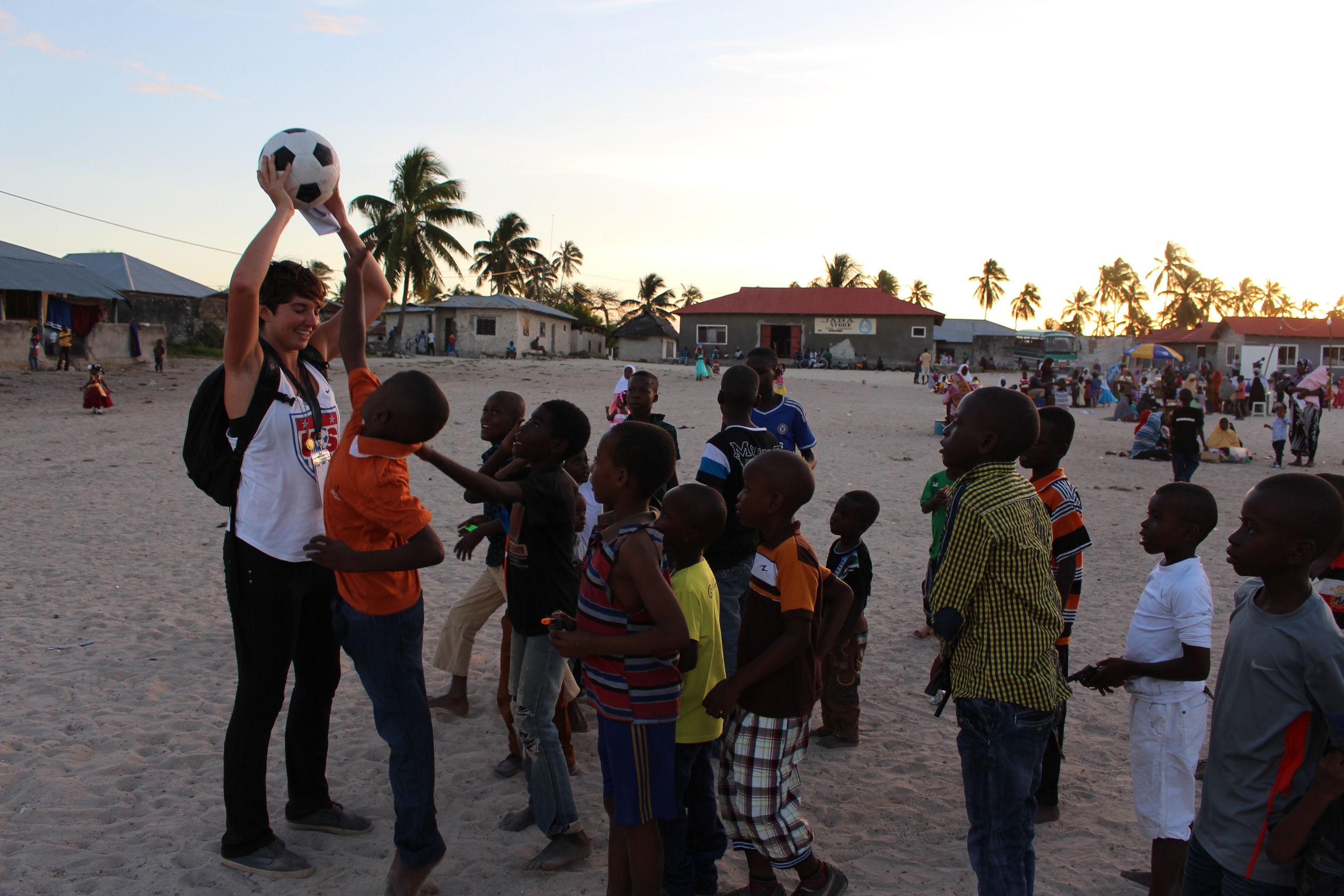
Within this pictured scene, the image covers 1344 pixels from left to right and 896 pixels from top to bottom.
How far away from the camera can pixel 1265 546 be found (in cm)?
221

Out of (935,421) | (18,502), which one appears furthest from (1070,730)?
(935,421)

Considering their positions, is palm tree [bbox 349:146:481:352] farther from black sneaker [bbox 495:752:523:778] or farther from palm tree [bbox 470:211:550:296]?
black sneaker [bbox 495:752:523:778]

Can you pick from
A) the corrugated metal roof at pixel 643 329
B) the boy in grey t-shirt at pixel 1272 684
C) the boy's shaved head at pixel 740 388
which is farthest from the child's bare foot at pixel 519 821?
the corrugated metal roof at pixel 643 329

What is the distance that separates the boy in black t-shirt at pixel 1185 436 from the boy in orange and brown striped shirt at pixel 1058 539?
426 inches

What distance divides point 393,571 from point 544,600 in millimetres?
656

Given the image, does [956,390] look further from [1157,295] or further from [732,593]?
[1157,295]

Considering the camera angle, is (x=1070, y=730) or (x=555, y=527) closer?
(x=555, y=527)

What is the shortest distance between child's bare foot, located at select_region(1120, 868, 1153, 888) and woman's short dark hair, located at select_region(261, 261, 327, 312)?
3843 millimetres

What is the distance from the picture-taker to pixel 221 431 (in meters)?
2.98

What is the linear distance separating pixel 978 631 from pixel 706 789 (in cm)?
116

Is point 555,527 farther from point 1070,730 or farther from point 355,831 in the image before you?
point 1070,730

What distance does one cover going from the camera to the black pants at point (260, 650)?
3.00m

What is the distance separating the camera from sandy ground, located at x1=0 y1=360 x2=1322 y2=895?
10.6 ft

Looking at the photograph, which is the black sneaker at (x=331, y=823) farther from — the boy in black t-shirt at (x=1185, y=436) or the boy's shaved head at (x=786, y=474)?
the boy in black t-shirt at (x=1185, y=436)
